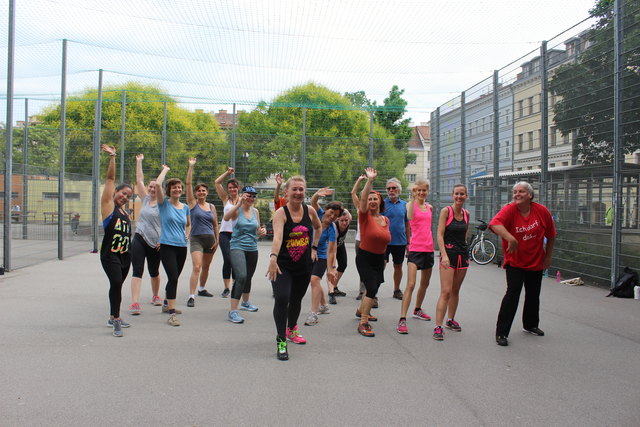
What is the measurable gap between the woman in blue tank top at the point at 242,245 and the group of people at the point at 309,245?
0.04 feet

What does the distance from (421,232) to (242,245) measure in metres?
2.23

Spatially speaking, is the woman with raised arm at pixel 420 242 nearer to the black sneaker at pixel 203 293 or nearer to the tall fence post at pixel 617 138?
the black sneaker at pixel 203 293

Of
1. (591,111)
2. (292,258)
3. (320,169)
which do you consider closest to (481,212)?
(591,111)

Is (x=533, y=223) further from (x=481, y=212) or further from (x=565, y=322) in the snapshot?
(x=481, y=212)

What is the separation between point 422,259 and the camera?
6.73 m

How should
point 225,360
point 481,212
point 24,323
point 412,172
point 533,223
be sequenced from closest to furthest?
point 225,360
point 533,223
point 24,323
point 481,212
point 412,172

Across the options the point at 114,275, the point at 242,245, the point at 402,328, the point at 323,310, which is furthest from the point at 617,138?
the point at 114,275

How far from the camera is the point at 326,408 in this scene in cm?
394

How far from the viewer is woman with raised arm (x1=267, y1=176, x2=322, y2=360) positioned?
529 centimetres

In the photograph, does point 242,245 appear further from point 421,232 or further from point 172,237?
point 421,232

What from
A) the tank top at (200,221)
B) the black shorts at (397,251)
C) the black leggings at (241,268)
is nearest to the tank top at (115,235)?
the black leggings at (241,268)

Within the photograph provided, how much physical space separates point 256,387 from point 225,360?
85 cm

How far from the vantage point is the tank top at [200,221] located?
26.4 ft

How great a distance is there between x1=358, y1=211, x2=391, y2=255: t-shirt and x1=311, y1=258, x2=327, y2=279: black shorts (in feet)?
3.14
